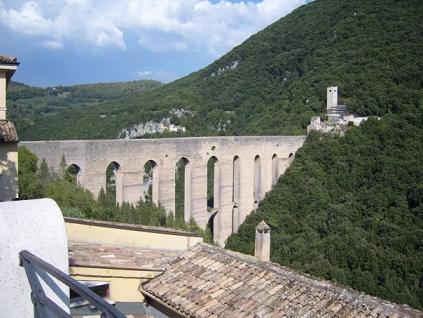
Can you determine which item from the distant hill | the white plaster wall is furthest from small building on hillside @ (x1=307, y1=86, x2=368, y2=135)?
the distant hill

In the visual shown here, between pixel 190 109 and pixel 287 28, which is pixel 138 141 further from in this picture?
pixel 287 28

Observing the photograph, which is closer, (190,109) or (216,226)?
(216,226)

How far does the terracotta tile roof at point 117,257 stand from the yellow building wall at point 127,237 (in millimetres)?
133

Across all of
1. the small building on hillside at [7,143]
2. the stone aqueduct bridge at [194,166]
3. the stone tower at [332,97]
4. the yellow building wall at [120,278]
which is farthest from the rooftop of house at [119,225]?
the stone tower at [332,97]

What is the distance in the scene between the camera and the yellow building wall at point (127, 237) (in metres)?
7.92

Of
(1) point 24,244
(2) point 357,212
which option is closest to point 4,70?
(1) point 24,244

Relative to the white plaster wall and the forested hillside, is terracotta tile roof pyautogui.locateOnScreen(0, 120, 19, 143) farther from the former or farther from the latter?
the forested hillside

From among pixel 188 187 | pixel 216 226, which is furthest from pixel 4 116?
pixel 216 226

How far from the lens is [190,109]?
2354 inches

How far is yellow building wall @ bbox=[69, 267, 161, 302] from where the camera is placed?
6074mm

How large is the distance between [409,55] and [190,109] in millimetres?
24378

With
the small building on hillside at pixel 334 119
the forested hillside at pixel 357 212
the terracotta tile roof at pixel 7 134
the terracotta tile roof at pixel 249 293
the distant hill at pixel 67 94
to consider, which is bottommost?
the forested hillside at pixel 357 212

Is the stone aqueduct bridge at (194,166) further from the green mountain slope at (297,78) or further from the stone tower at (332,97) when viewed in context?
the green mountain slope at (297,78)

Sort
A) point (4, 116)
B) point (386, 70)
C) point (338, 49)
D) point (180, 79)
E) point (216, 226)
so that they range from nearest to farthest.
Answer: point (4, 116) → point (216, 226) → point (386, 70) → point (338, 49) → point (180, 79)
